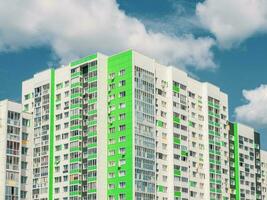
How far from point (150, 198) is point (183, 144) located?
68.4ft

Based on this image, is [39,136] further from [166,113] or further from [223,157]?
[223,157]

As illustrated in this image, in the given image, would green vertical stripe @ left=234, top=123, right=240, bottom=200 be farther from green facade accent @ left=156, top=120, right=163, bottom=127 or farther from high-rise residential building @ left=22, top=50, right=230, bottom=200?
green facade accent @ left=156, top=120, right=163, bottom=127

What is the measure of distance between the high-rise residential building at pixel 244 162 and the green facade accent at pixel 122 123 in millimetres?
48685

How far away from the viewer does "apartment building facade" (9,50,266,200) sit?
133 m

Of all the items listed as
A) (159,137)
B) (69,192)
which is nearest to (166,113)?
(159,137)

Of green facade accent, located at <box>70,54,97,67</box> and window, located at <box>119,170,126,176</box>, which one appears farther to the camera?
green facade accent, located at <box>70,54,97,67</box>

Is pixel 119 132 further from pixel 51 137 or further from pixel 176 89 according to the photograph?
A: pixel 176 89

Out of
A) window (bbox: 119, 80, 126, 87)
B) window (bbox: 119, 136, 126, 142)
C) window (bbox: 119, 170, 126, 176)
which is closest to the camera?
window (bbox: 119, 170, 126, 176)

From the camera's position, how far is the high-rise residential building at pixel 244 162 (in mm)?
171125

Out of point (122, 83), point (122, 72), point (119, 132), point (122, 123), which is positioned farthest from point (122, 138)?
point (122, 72)

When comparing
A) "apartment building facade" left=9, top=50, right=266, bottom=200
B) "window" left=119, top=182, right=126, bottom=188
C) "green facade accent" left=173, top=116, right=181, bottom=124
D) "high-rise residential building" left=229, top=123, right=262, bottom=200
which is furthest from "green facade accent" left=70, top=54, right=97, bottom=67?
"high-rise residential building" left=229, top=123, right=262, bottom=200

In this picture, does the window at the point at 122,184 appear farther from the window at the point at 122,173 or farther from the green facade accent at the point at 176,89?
the green facade accent at the point at 176,89

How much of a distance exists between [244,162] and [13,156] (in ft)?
253

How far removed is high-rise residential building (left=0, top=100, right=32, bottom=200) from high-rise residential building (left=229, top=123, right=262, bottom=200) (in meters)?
62.9
